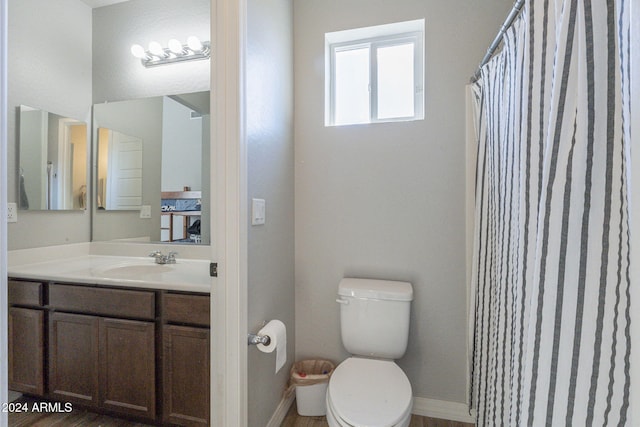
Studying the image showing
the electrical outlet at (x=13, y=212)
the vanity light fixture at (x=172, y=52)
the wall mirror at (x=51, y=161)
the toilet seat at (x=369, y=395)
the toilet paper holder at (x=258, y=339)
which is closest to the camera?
the toilet seat at (x=369, y=395)

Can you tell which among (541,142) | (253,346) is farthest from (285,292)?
(541,142)

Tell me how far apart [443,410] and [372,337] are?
0.63 meters

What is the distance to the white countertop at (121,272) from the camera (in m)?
1.43

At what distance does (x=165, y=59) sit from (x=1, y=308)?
204 cm

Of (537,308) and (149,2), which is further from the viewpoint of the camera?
(149,2)

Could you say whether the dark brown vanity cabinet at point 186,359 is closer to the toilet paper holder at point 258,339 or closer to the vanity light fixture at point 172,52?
the toilet paper holder at point 258,339

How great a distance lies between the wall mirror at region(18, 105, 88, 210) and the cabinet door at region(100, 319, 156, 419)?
106 centimetres

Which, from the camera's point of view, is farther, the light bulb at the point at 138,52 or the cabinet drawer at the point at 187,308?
the light bulb at the point at 138,52

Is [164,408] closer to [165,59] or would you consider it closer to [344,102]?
[344,102]

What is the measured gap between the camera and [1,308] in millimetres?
506

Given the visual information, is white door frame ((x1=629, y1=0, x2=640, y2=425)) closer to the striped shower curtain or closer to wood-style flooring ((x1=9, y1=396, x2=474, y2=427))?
the striped shower curtain

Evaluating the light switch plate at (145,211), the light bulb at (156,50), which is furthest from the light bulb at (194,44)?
the light switch plate at (145,211)

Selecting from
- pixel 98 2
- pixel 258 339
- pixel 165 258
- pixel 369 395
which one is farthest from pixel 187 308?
pixel 98 2

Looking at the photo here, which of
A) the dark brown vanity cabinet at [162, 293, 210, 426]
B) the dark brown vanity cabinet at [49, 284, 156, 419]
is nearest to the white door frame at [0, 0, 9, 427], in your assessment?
the dark brown vanity cabinet at [162, 293, 210, 426]
